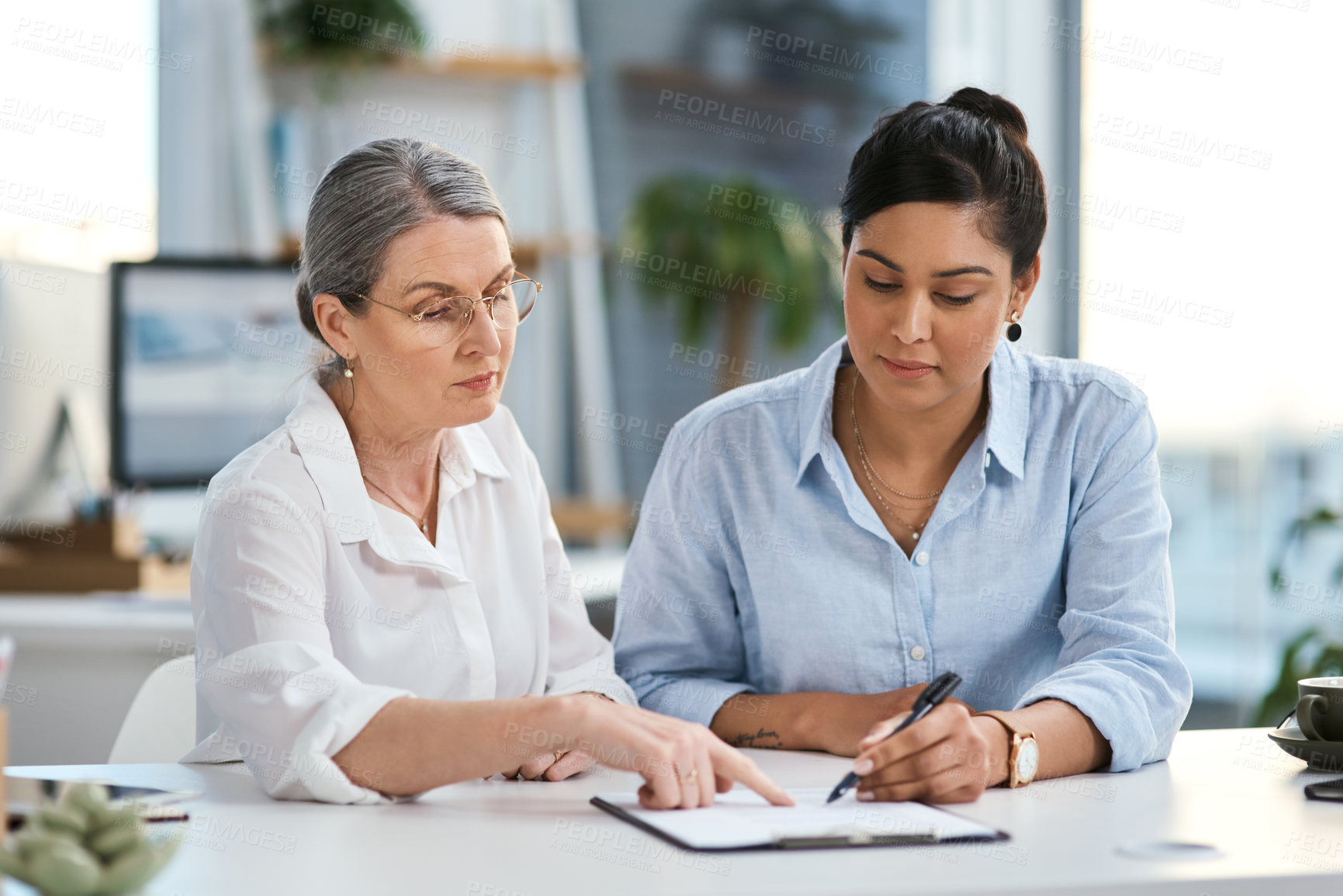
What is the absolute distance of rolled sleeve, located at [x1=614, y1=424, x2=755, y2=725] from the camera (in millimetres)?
1699

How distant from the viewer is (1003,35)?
159 inches

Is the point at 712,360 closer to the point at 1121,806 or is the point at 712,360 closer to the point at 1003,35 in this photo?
the point at 1003,35

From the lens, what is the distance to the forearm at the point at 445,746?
124cm

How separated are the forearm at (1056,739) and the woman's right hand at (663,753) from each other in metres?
0.24

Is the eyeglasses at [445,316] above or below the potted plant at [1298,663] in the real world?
above

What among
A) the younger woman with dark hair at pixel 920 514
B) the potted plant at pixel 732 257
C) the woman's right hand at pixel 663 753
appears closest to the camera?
the woman's right hand at pixel 663 753

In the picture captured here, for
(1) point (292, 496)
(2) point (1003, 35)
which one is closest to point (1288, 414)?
(2) point (1003, 35)

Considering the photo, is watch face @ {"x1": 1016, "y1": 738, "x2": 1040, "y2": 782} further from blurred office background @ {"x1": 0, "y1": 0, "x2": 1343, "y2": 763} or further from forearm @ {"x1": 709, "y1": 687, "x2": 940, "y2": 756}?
blurred office background @ {"x1": 0, "y1": 0, "x2": 1343, "y2": 763}

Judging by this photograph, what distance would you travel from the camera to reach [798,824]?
116 centimetres

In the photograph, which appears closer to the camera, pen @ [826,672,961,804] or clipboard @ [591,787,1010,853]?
clipboard @ [591,787,1010,853]

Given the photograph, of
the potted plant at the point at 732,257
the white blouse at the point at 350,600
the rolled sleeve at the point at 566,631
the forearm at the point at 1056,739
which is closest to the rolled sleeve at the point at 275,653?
the white blouse at the point at 350,600

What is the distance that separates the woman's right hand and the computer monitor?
2.03 m

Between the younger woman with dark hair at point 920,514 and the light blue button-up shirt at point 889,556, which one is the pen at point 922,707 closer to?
the younger woman with dark hair at point 920,514

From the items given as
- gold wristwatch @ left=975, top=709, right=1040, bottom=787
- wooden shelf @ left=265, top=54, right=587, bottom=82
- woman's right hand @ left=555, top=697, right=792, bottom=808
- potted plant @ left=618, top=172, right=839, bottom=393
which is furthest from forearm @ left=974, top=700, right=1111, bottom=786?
wooden shelf @ left=265, top=54, right=587, bottom=82
